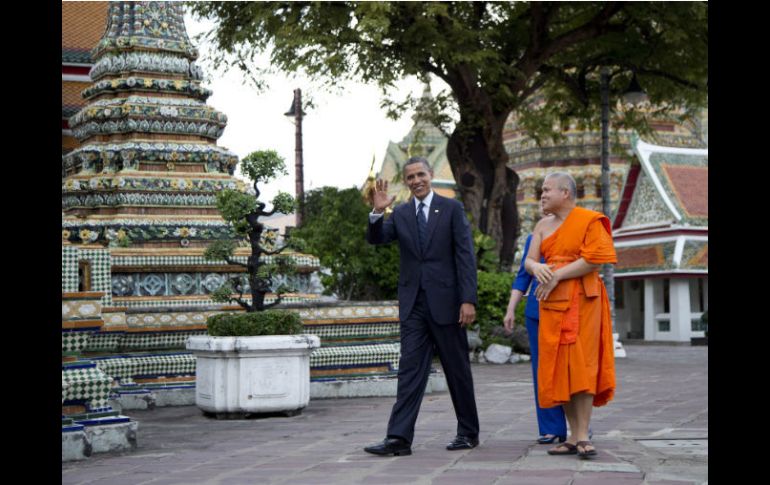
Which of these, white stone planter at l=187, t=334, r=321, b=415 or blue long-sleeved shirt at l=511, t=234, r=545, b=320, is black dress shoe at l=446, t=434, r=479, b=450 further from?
white stone planter at l=187, t=334, r=321, b=415

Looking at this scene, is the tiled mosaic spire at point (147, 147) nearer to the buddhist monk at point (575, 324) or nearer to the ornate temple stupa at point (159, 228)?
the ornate temple stupa at point (159, 228)

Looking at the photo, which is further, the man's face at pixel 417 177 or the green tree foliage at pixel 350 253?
the green tree foliage at pixel 350 253

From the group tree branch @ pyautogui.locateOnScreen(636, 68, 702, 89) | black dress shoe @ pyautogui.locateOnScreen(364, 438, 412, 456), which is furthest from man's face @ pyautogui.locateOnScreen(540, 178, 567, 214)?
tree branch @ pyautogui.locateOnScreen(636, 68, 702, 89)

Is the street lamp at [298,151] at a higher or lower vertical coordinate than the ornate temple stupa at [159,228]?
higher

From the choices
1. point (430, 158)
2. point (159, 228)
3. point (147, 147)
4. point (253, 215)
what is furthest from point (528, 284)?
point (430, 158)

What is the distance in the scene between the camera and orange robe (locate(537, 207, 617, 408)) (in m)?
6.84

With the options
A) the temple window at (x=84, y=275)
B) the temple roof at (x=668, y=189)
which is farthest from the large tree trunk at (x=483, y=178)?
the temple window at (x=84, y=275)

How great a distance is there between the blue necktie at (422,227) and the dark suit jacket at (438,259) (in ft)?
0.08

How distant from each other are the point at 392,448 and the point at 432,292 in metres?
1.09

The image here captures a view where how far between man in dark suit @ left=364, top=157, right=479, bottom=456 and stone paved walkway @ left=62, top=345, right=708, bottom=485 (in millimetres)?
420

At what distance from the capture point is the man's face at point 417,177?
7562 millimetres
